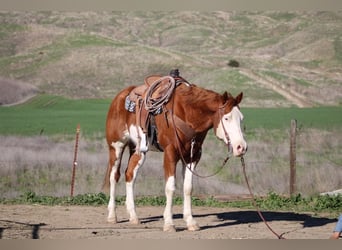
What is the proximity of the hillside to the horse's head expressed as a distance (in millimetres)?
39115

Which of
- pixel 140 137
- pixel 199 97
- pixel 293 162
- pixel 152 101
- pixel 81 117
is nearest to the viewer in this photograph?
pixel 199 97

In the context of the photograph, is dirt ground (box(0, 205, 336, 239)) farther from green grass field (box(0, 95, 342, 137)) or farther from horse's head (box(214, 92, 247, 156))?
green grass field (box(0, 95, 342, 137))

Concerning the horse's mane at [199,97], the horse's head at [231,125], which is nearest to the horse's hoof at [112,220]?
the horse's mane at [199,97]

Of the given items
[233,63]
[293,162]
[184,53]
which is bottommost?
[293,162]

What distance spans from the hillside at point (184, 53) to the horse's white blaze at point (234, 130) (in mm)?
39210

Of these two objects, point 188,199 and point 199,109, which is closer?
point 199,109

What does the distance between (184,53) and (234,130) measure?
60.3 meters

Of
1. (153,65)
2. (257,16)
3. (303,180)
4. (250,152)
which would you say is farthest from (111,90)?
(303,180)

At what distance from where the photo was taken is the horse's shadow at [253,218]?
36.3ft

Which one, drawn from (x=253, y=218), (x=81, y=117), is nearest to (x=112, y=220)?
(x=253, y=218)

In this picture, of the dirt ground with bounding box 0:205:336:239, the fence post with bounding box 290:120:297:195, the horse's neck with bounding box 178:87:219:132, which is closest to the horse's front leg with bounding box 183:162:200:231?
the dirt ground with bounding box 0:205:336:239

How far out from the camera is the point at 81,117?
139ft

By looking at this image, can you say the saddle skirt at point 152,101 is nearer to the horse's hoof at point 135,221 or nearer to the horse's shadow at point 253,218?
the horse's hoof at point 135,221

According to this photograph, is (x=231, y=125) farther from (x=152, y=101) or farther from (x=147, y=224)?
(x=147, y=224)
